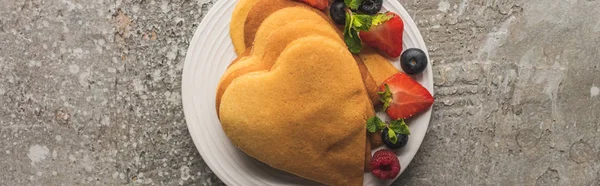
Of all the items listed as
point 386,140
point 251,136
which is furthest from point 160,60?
point 386,140

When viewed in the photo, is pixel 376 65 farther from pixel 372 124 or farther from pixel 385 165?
pixel 385 165

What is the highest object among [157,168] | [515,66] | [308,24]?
[308,24]

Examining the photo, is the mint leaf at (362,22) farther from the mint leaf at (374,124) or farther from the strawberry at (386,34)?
the mint leaf at (374,124)

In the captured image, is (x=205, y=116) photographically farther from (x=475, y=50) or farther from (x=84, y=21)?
(x=475, y=50)

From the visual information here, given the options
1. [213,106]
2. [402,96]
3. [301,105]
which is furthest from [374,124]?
[213,106]

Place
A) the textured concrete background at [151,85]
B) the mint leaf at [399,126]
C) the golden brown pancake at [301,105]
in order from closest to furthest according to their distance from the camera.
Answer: the golden brown pancake at [301,105], the mint leaf at [399,126], the textured concrete background at [151,85]

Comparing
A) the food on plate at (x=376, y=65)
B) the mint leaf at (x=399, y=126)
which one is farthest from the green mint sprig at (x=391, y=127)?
the food on plate at (x=376, y=65)
